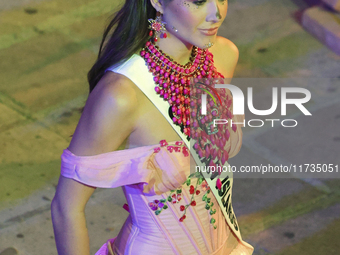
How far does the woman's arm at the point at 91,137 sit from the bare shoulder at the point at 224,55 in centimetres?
57

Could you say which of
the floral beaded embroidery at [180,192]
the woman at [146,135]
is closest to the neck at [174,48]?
the woman at [146,135]

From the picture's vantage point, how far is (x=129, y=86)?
187cm

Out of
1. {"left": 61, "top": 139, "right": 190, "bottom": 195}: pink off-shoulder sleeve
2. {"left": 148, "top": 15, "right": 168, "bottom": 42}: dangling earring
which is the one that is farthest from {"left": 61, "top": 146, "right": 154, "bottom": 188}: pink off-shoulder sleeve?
{"left": 148, "top": 15, "right": 168, "bottom": 42}: dangling earring

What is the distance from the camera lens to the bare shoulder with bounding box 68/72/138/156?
1.81 m

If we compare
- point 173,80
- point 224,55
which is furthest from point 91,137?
point 224,55

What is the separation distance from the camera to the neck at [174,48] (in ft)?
6.59

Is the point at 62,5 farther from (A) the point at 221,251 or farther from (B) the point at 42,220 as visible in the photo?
(A) the point at 221,251

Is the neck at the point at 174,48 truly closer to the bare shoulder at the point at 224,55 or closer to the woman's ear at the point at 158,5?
the woman's ear at the point at 158,5

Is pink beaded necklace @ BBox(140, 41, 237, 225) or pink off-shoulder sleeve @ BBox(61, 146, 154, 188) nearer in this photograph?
pink off-shoulder sleeve @ BBox(61, 146, 154, 188)

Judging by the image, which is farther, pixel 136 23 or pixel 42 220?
pixel 42 220

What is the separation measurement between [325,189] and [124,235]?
286 cm

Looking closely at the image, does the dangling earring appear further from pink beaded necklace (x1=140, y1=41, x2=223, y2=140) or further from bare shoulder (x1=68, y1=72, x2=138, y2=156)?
bare shoulder (x1=68, y1=72, x2=138, y2=156)

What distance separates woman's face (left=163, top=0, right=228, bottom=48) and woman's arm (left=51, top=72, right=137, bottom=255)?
279 mm

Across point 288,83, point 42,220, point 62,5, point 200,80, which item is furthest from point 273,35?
point 200,80
